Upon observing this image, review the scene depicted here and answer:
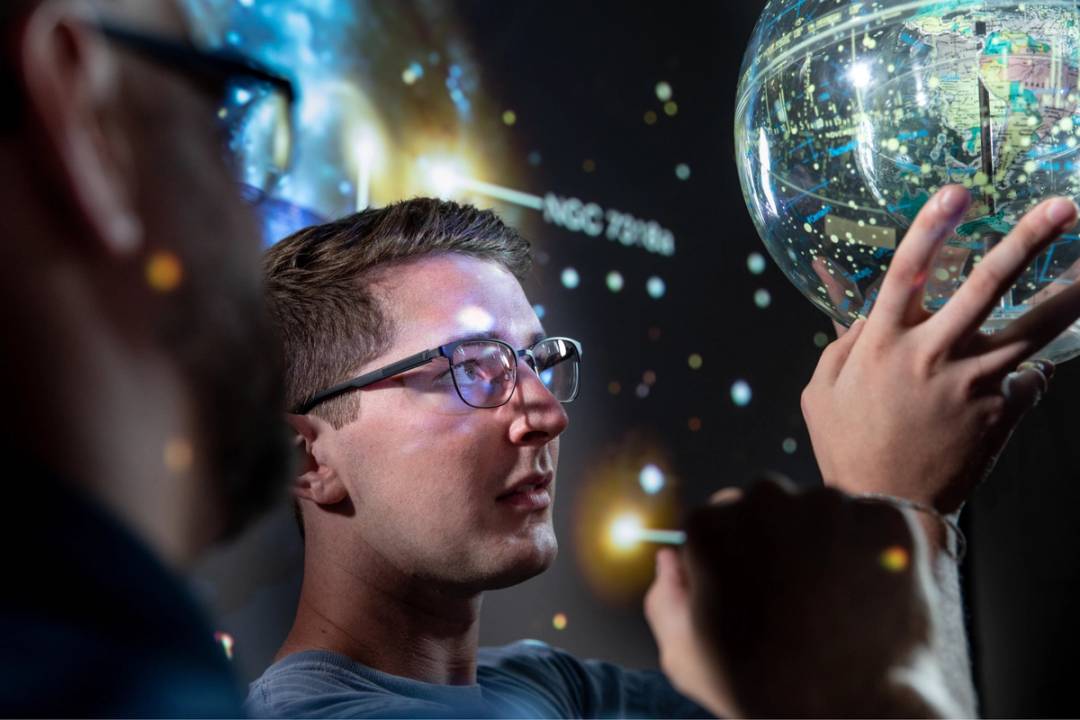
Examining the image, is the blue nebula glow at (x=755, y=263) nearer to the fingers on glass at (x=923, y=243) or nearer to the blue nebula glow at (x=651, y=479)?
the blue nebula glow at (x=651, y=479)

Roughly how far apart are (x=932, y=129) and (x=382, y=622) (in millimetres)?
747

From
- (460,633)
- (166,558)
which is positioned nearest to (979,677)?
(460,633)

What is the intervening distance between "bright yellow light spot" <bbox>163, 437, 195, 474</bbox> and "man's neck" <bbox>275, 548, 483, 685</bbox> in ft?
2.56

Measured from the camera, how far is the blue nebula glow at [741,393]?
2346 millimetres

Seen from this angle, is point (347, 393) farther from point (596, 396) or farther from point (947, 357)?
point (596, 396)

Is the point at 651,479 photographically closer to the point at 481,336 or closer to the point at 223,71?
the point at 481,336

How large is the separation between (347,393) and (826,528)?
717 millimetres

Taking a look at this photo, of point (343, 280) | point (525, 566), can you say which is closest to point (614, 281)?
point (343, 280)

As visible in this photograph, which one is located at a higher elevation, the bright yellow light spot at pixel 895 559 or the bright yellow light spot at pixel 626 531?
the bright yellow light spot at pixel 895 559

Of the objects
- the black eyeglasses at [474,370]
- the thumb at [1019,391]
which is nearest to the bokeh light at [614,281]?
the black eyeglasses at [474,370]

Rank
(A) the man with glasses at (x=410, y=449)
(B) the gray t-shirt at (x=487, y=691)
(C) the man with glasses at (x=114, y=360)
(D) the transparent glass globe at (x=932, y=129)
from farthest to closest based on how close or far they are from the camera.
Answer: (A) the man with glasses at (x=410, y=449), (B) the gray t-shirt at (x=487, y=691), (D) the transparent glass globe at (x=932, y=129), (C) the man with glasses at (x=114, y=360)

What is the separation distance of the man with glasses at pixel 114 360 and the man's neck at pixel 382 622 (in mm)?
760

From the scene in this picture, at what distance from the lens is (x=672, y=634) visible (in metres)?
0.47

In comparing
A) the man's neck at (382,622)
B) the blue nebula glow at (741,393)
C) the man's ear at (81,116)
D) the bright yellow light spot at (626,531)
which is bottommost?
the bright yellow light spot at (626,531)
